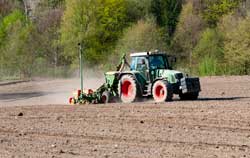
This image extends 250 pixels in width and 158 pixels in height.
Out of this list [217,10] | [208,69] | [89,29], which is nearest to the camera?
[208,69]

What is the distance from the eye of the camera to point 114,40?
6081cm

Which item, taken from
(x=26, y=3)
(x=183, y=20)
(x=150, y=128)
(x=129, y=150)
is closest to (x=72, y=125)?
(x=150, y=128)

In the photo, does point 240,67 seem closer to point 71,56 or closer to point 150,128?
point 71,56

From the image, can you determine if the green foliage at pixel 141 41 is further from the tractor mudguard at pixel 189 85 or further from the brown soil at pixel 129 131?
the brown soil at pixel 129 131

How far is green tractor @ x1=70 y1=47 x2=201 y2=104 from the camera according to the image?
75.0 feet

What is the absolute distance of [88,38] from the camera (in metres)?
57.7

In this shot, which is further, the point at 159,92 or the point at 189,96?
the point at 189,96

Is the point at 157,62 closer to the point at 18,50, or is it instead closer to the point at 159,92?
the point at 159,92

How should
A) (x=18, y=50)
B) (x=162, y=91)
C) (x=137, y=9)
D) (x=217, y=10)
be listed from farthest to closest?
(x=217, y=10), (x=137, y=9), (x=18, y=50), (x=162, y=91)

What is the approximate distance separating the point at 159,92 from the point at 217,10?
179 ft

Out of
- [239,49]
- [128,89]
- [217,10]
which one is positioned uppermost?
[217,10]

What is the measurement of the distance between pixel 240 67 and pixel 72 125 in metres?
32.0

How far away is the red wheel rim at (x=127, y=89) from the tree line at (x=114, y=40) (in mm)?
20842

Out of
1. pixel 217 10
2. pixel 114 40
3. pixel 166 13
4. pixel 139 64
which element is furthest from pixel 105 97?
pixel 217 10
